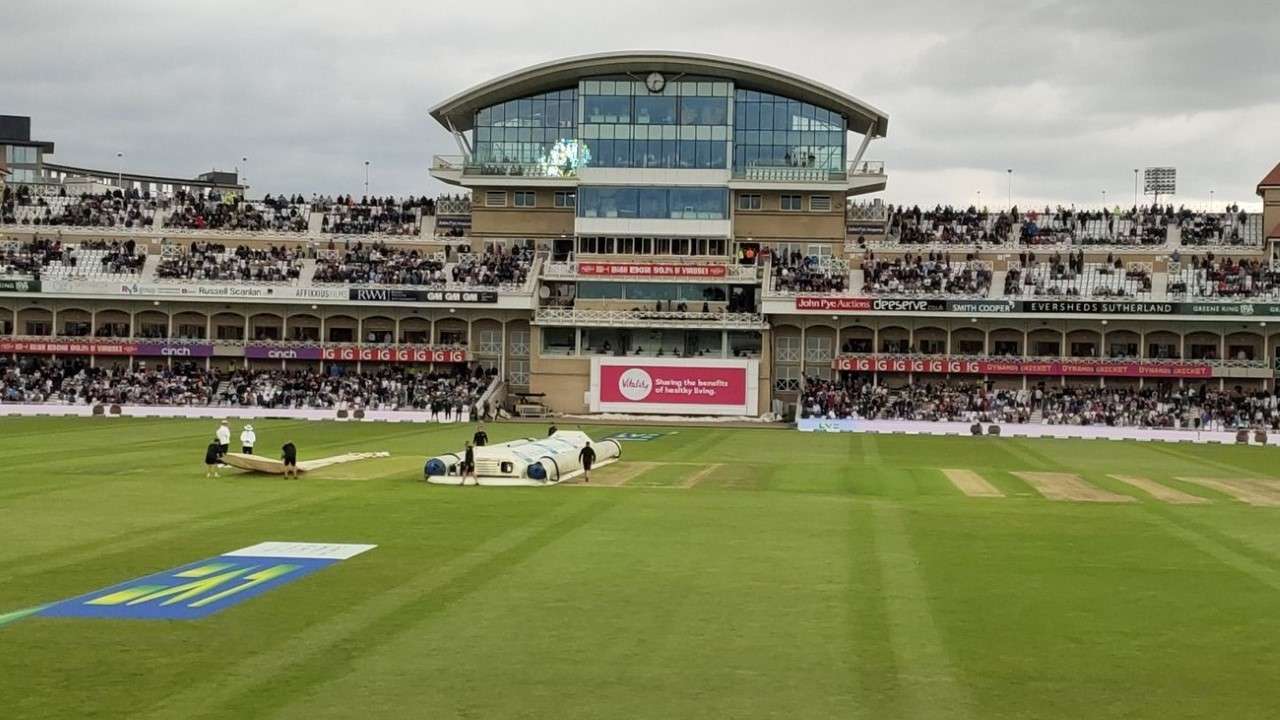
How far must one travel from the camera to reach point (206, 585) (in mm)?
19984

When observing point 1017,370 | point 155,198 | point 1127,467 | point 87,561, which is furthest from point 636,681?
point 155,198

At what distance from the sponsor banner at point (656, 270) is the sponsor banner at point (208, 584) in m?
64.7

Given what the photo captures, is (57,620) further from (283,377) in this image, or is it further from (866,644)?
(283,377)

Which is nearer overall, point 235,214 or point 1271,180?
point 1271,180

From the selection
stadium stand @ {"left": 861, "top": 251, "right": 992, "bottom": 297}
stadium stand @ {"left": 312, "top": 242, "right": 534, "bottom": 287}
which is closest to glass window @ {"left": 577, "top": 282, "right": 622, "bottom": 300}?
stadium stand @ {"left": 312, "top": 242, "right": 534, "bottom": 287}

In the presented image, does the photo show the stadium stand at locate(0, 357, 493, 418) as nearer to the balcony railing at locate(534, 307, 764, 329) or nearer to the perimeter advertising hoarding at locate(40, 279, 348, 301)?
the perimeter advertising hoarding at locate(40, 279, 348, 301)

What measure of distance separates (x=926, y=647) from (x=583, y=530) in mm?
11484

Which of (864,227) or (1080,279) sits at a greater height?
(864,227)

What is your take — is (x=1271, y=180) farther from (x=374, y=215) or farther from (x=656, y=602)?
(x=656, y=602)

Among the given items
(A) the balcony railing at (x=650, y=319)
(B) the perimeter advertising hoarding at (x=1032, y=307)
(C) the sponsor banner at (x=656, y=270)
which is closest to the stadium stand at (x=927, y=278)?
(B) the perimeter advertising hoarding at (x=1032, y=307)

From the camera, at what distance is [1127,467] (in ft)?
162

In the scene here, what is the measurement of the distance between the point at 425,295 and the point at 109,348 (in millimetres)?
20895

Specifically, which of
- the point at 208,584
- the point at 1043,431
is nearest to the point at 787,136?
the point at 1043,431

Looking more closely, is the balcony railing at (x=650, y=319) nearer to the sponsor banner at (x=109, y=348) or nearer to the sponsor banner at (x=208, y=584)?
the sponsor banner at (x=109, y=348)
